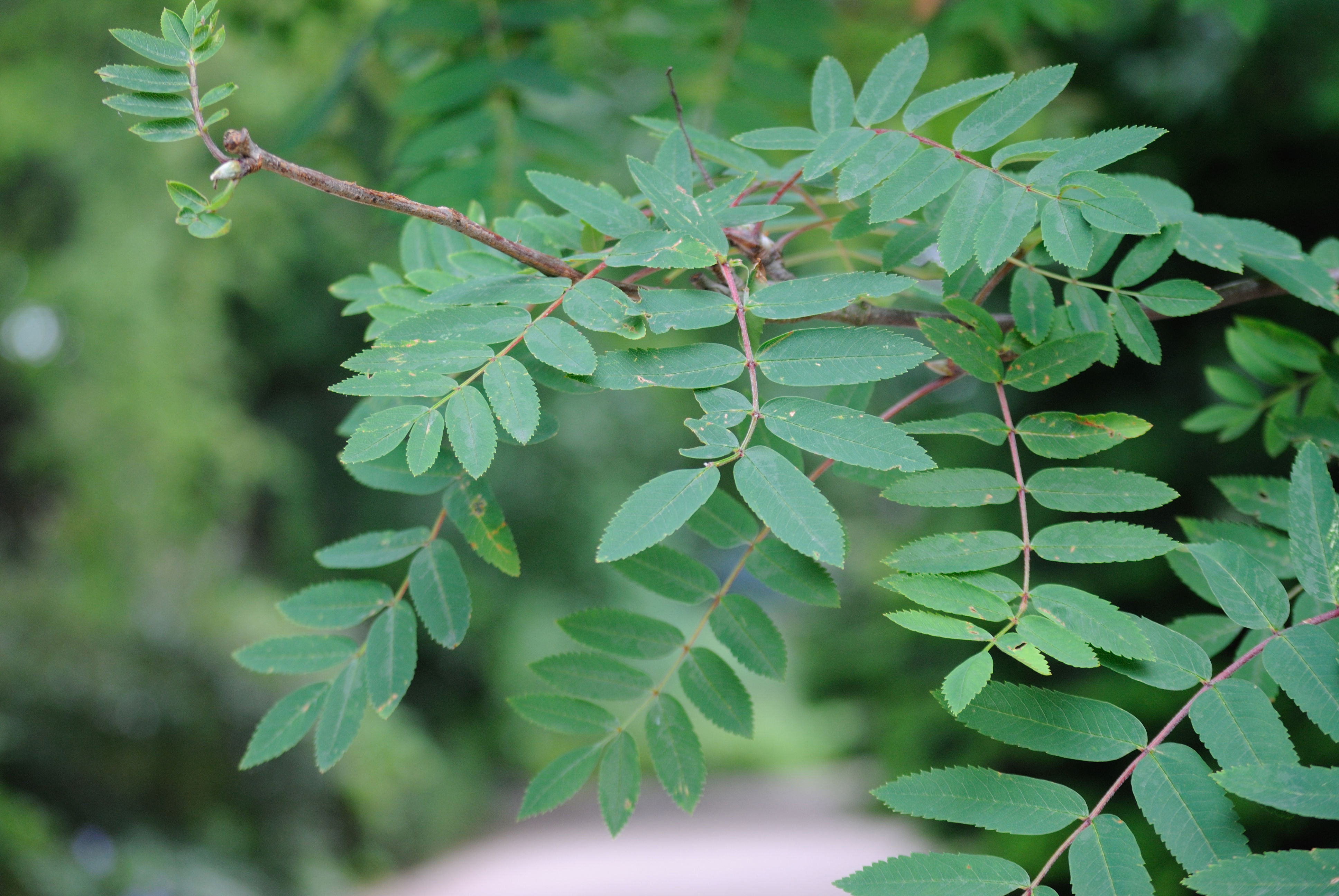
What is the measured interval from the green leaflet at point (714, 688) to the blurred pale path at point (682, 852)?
480 centimetres

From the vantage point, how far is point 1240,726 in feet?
1.86

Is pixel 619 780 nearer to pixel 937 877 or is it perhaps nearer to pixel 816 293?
pixel 937 877

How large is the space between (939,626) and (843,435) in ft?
0.46

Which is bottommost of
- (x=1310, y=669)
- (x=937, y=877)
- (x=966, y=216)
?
(x=937, y=877)

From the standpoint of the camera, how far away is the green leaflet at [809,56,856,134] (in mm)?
808

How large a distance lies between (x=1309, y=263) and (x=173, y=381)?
217 inches

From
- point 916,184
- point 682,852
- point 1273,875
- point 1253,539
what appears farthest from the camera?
point 682,852

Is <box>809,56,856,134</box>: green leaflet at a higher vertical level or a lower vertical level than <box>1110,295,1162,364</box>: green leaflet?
higher

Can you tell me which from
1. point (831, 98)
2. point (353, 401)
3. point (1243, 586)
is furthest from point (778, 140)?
point (353, 401)

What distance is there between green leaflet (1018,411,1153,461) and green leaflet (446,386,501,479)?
0.39 meters

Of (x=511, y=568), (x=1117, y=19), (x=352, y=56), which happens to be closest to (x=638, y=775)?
(x=511, y=568)

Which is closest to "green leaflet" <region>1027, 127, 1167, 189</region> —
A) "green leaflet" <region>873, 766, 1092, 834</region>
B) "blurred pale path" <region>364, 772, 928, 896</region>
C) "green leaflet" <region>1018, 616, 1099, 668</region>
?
"green leaflet" <region>1018, 616, 1099, 668</region>

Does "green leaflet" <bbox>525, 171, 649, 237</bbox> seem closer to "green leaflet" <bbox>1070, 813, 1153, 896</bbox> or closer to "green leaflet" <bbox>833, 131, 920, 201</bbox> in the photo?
"green leaflet" <bbox>833, 131, 920, 201</bbox>

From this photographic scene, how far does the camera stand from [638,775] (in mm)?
767
